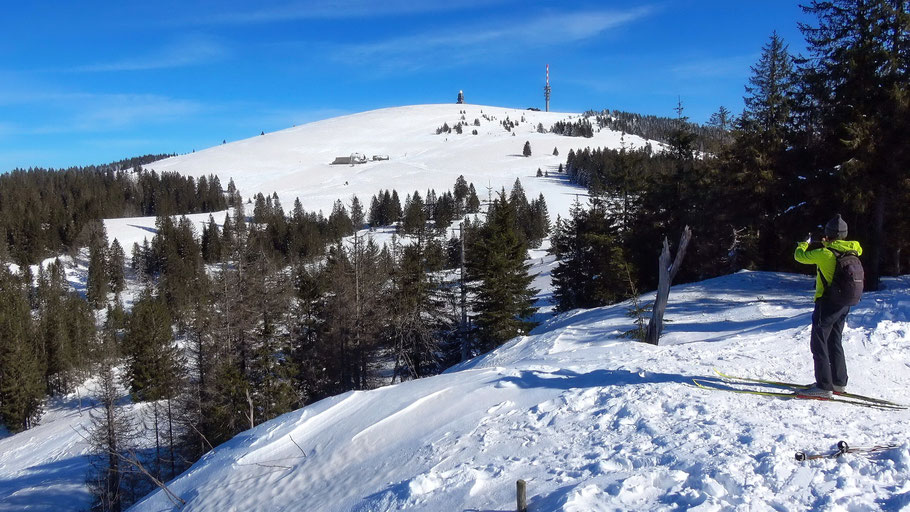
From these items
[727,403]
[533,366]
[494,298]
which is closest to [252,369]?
[494,298]

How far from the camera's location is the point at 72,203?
336ft

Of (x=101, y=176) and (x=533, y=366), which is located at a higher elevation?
(x=101, y=176)

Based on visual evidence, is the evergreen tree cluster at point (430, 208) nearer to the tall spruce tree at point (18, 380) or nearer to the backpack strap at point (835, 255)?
the tall spruce tree at point (18, 380)

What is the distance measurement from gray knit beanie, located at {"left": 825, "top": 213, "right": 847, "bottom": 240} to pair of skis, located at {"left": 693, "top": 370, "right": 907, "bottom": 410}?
1.93 meters

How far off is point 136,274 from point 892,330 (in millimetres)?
90841

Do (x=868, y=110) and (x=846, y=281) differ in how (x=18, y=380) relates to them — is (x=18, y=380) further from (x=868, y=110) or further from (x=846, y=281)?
(x=868, y=110)

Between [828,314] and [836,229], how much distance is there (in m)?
1.07

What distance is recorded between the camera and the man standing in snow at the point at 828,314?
20.6 feet

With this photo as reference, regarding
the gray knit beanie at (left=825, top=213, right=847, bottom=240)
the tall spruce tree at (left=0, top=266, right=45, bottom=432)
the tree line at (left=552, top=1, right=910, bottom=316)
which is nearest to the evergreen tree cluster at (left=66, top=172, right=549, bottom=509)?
the tall spruce tree at (left=0, top=266, right=45, bottom=432)

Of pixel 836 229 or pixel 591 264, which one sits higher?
pixel 836 229

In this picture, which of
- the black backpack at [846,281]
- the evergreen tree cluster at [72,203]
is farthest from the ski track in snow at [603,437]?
the evergreen tree cluster at [72,203]

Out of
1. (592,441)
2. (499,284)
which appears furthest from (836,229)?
(499,284)

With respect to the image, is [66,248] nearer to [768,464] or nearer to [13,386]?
[13,386]

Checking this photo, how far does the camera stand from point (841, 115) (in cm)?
1571
